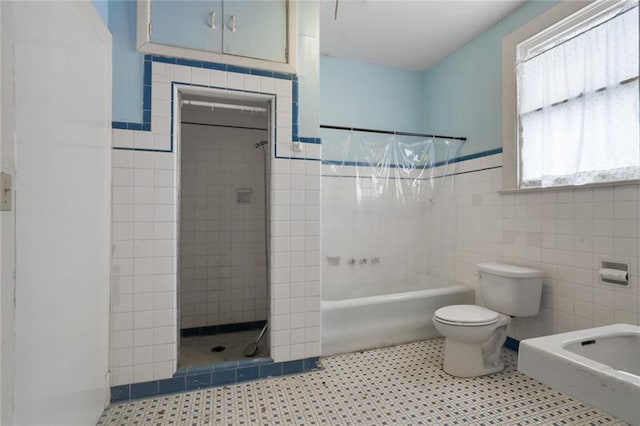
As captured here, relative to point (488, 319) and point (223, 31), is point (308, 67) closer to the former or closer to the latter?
point (223, 31)

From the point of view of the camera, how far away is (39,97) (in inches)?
40.4

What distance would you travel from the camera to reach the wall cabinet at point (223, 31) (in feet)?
5.89

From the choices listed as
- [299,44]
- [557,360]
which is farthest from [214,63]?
[557,360]

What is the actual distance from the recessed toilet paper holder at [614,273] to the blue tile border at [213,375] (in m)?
1.76

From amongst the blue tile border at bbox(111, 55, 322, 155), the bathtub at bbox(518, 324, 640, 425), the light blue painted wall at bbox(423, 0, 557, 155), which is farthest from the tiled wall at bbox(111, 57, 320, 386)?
the light blue painted wall at bbox(423, 0, 557, 155)

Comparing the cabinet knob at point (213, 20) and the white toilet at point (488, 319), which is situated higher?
the cabinet knob at point (213, 20)

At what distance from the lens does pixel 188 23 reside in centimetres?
185

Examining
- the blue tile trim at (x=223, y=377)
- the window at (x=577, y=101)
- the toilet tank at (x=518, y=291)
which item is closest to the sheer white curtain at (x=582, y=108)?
the window at (x=577, y=101)

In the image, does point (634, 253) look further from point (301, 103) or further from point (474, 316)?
point (301, 103)

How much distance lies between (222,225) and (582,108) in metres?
2.73

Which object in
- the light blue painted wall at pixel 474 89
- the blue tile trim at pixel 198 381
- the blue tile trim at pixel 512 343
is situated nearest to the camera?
the blue tile trim at pixel 198 381

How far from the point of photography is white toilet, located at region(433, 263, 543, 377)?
6.52ft

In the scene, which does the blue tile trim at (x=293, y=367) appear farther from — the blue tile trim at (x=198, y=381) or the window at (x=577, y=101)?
the window at (x=577, y=101)

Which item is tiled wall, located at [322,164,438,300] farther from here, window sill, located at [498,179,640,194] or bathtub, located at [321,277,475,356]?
window sill, located at [498,179,640,194]
